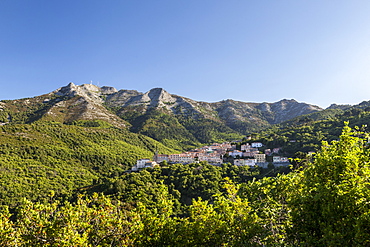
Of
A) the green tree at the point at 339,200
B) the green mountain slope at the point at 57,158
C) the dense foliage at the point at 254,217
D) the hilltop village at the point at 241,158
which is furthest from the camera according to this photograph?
the hilltop village at the point at 241,158

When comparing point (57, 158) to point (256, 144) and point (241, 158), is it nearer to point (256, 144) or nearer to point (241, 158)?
point (241, 158)

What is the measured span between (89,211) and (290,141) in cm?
9327

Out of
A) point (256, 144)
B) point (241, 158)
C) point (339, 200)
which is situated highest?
point (339, 200)

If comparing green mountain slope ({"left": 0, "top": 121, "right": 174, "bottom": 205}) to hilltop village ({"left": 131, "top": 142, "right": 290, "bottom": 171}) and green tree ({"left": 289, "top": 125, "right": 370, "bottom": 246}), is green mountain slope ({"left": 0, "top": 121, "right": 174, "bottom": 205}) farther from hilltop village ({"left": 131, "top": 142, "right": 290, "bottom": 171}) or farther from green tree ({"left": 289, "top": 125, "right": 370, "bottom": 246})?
green tree ({"left": 289, "top": 125, "right": 370, "bottom": 246})

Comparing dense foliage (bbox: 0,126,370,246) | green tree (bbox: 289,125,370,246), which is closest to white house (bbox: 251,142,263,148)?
dense foliage (bbox: 0,126,370,246)

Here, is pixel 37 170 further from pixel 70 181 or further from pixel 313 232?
pixel 313 232

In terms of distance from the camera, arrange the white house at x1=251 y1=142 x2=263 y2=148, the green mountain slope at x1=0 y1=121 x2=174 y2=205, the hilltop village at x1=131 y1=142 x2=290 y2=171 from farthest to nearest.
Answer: the white house at x1=251 y1=142 x2=263 y2=148 < the hilltop village at x1=131 y1=142 x2=290 y2=171 < the green mountain slope at x1=0 y1=121 x2=174 y2=205

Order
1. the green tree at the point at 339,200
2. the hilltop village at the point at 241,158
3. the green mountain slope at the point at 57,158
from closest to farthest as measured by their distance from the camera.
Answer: the green tree at the point at 339,200 < the green mountain slope at the point at 57,158 < the hilltop village at the point at 241,158

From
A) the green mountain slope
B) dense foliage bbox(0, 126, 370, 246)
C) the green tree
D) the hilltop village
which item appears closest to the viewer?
the green tree

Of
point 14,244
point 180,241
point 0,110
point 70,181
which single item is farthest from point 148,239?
point 0,110

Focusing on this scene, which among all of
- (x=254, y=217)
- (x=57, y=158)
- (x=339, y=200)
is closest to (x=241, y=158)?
(x=254, y=217)

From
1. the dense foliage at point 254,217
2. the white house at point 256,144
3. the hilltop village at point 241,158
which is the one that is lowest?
the hilltop village at point 241,158

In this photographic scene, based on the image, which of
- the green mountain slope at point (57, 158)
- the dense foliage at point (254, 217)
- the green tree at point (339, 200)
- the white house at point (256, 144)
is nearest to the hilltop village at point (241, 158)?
the white house at point (256, 144)

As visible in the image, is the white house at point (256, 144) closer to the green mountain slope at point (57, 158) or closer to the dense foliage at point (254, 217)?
the green mountain slope at point (57, 158)
